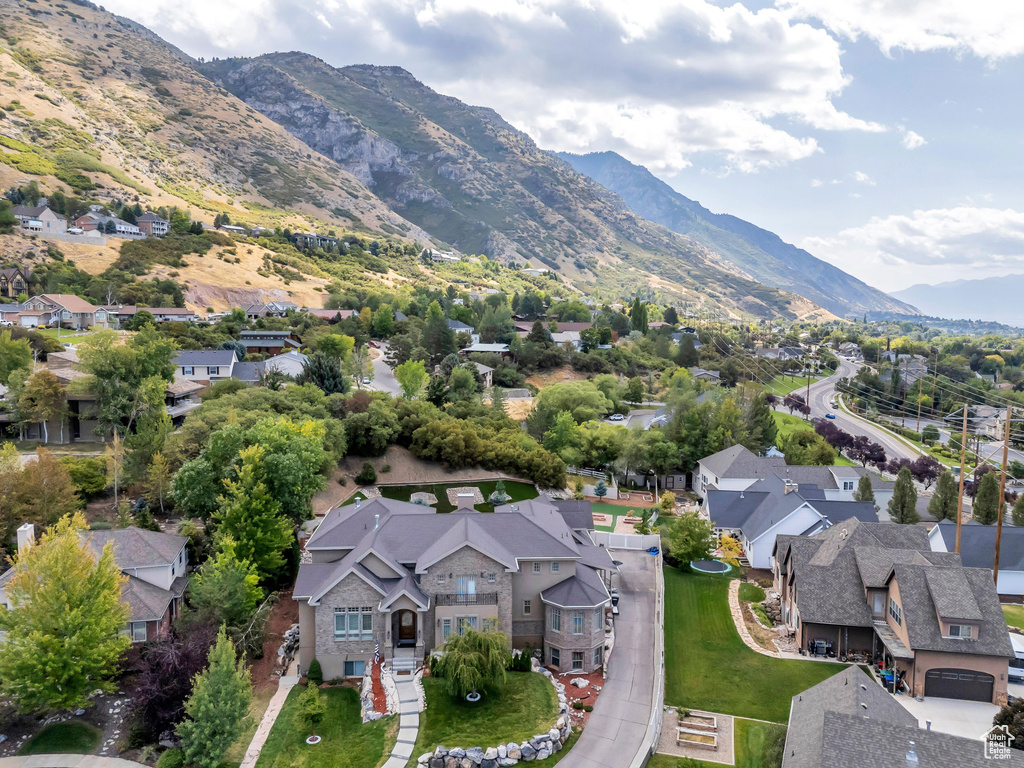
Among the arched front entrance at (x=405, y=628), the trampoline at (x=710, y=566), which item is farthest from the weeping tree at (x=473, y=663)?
the trampoline at (x=710, y=566)

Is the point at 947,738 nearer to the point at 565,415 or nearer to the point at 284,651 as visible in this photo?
the point at 284,651

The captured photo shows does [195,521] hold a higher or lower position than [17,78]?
lower

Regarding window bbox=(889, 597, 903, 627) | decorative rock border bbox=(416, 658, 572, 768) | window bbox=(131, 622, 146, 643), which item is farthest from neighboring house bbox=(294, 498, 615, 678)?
window bbox=(889, 597, 903, 627)

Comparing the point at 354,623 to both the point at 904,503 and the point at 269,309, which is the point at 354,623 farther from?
the point at 269,309

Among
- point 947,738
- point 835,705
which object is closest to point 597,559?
point 835,705

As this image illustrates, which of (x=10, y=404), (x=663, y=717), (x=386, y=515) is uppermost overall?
(x=10, y=404)

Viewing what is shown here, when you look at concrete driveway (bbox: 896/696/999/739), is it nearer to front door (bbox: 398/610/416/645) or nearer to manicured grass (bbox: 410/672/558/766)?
manicured grass (bbox: 410/672/558/766)

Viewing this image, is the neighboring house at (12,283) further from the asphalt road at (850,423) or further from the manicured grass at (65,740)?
the asphalt road at (850,423)
